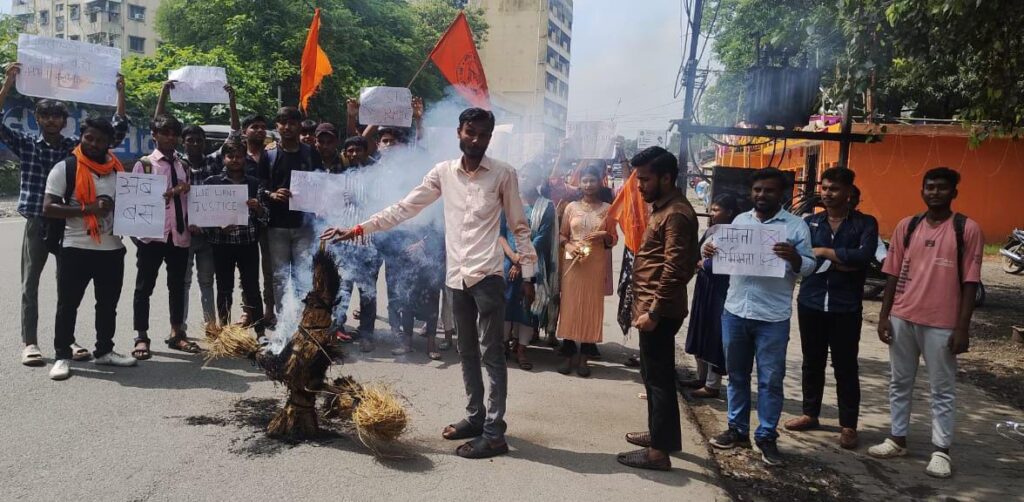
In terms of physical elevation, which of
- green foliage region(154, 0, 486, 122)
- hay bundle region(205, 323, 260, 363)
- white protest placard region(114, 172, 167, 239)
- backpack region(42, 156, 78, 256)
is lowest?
hay bundle region(205, 323, 260, 363)

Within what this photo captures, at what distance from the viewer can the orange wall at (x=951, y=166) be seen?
1817 cm

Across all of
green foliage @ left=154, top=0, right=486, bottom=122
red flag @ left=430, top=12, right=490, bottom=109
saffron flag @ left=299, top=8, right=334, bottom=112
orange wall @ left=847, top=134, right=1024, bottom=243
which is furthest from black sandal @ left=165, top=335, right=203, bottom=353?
orange wall @ left=847, top=134, right=1024, bottom=243

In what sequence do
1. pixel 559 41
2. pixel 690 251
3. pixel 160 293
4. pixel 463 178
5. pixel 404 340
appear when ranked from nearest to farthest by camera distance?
1. pixel 690 251
2. pixel 463 178
3. pixel 404 340
4. pixel 160 293
5. pixel 559 41

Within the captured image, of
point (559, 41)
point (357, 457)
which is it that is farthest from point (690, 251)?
point (559, 41)

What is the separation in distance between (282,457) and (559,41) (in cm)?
7803

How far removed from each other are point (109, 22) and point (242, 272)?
6127cm

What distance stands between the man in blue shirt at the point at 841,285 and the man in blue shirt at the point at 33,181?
5.56 meters

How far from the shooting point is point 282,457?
382 centimetres

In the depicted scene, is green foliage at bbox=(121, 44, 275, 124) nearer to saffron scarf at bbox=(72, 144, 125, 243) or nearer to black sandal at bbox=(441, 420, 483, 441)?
saffron scarf at bbox=(72, 144, 125, 243)

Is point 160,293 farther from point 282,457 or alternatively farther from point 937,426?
point 937,426

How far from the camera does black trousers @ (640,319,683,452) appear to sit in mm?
3936

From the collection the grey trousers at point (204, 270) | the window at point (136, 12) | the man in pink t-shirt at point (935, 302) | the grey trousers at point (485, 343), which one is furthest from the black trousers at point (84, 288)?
the window at point (136, 12)

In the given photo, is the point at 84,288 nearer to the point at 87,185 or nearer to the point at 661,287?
the point at 87,185

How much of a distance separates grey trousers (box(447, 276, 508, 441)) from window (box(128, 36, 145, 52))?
63628mm
